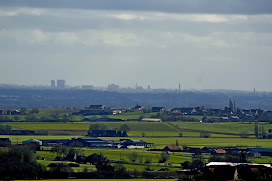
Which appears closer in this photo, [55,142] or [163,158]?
[163,158]

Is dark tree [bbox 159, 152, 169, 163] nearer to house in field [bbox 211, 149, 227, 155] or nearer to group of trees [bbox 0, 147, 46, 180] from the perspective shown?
house in field [bbox 211, 149, 227, 155]

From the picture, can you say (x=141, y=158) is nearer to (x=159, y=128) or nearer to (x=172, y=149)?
(x=172, y=149)

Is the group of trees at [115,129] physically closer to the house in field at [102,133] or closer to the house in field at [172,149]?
the house in field at [102,133]

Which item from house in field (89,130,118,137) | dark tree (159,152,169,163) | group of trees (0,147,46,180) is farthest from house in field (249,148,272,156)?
house in field (89,130,118,137)

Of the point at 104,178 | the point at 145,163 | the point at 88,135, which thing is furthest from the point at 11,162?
the point at 88,135

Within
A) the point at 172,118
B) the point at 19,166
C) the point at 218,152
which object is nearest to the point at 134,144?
the point at 218,152

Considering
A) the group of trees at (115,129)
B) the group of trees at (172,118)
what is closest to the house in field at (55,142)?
the group of trees at (115,129)

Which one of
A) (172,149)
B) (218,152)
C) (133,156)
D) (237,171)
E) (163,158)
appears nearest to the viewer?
(237,171)

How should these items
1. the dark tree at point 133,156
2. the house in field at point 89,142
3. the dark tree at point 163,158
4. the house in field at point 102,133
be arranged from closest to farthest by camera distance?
the dark tree at point 163,158, the dark tree at point 133,156, the house in field at point 89,142, the house in field at point 102,133

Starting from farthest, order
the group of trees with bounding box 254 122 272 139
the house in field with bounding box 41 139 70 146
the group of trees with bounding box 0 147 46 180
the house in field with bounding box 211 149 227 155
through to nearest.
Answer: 1. the group of trees with bounding box 254 122 272 139
2. the house in field with bounding box 41 139 70 146
3. the house in field with bounding box 211 149 227 155
4. the group of trees with bounding box 0 147 46 180

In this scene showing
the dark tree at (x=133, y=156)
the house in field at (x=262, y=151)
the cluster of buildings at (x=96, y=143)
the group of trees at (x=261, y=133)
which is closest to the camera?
the dark tree at (x=133, y=156)

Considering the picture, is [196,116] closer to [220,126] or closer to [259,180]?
[220,126]

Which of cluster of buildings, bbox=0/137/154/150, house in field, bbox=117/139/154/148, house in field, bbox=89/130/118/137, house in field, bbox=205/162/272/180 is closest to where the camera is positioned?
house in field, bbox=205/162/272/180
